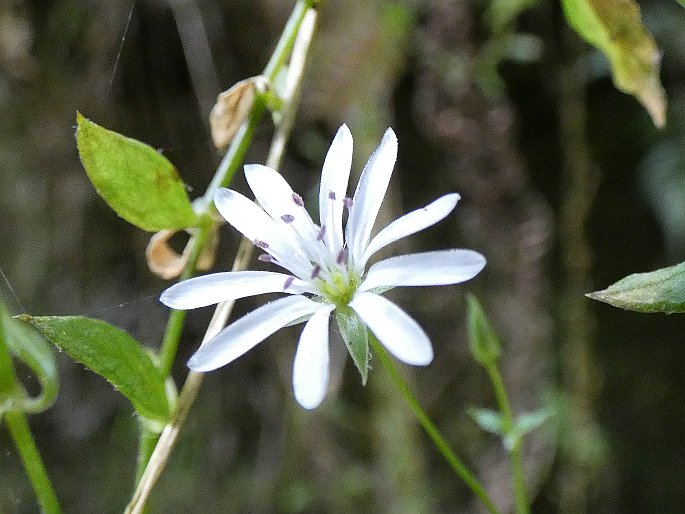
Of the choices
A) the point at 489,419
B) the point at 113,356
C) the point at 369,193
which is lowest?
the point at 489,419

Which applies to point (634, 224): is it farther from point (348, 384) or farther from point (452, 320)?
point (348, 384)

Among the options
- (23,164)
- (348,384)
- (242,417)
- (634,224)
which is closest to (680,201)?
(634,224)

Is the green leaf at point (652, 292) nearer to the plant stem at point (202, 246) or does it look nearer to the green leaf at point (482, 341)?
the green leaf at point (482, 341)

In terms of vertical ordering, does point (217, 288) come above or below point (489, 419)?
above

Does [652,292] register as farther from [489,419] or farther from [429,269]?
[489,419]

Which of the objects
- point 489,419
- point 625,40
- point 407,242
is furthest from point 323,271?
point 407,242

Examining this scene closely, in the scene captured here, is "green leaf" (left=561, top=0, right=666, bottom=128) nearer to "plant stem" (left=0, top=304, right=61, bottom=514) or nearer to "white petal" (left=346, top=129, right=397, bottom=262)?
"white petal" (left=346, top=129, right=397, bottom=262)

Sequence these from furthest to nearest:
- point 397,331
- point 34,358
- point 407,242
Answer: point 407,242, point 34,358, point 397,331

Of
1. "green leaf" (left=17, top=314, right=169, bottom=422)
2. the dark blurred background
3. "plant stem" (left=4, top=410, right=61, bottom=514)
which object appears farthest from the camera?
the dark blurred background

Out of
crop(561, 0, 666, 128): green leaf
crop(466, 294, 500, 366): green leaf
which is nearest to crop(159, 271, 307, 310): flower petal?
crop(466, 294, 500, 366): green leaf
